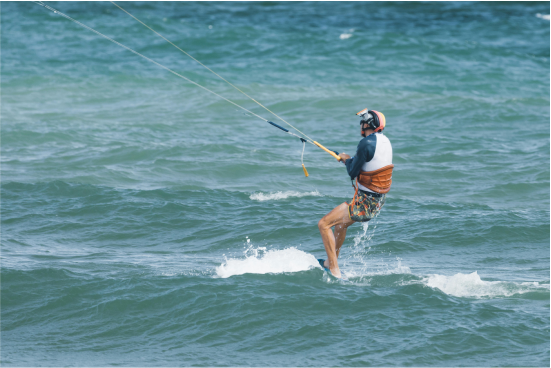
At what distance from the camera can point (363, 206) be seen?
7.80 metres

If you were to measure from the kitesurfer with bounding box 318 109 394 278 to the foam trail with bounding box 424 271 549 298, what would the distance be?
1053 millimetres

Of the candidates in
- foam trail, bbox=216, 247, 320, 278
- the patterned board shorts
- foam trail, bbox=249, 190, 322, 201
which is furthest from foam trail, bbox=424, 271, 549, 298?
foam trail, bbox=249, 190, 322, 201

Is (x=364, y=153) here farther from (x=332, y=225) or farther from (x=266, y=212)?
(x=266, y=212)

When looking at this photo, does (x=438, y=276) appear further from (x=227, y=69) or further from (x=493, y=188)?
(x=227, y=69)

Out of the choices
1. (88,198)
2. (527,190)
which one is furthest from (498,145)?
(88,198)

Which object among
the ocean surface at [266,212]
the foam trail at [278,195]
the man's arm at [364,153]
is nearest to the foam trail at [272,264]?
the ocean surface at [266,212]

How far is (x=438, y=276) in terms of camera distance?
785 cm

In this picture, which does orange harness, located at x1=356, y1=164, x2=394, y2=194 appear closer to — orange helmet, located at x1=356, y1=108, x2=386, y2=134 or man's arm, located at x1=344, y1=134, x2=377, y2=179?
man's arm, located at x1=344, y1=134, x2=377, y2=179

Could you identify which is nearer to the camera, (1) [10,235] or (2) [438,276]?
(2) [438,276]

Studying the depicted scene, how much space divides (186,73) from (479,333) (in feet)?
59.8

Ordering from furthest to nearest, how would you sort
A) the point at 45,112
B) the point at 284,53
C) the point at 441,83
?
the point at 284,53 → the point at 441,83 → the point at 45,112

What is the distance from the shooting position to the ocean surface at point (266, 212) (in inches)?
261

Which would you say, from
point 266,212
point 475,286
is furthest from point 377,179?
point 266,212

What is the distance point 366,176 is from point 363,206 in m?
0.36
